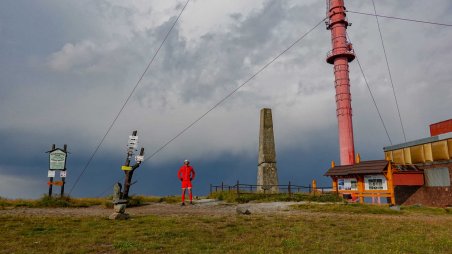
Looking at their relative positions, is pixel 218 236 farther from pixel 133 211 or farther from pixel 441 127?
pixel 441 127

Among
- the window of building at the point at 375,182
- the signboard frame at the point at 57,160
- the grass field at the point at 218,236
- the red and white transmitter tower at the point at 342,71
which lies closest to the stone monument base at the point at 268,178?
the window of building at the point at 375,182

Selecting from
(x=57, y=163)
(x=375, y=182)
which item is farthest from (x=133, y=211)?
(x=375, y=182)

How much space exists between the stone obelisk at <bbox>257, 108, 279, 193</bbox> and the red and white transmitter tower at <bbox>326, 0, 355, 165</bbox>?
15.3 meters

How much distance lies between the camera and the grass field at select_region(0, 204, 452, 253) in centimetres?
863

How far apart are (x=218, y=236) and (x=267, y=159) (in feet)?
74.0

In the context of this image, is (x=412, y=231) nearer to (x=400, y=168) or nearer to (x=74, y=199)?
(x=74, y=199)

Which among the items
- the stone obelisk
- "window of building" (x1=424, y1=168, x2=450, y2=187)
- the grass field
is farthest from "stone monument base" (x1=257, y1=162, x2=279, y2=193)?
the grass field

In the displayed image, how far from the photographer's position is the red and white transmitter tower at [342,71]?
44062mm

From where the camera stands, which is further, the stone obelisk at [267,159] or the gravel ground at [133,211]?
the stone obelisk at [267,159]

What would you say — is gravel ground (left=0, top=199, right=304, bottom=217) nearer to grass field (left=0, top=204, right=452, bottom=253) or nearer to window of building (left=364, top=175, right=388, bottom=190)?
grass field (left=0, top=204, right=452, bottom=253)

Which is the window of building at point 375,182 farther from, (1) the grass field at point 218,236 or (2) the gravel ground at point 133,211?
(1) the grass field at point 218,236

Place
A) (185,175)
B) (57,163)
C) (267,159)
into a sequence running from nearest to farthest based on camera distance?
(185,175) → (57,163) → (267,159)

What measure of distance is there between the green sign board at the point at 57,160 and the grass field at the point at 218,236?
11.4 m

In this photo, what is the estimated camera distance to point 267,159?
106 ft
